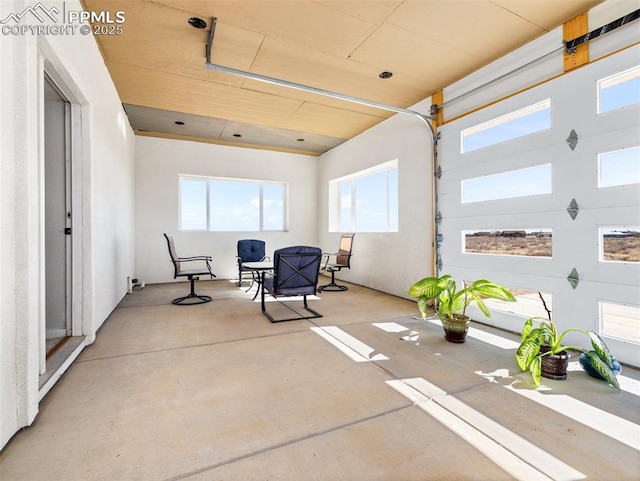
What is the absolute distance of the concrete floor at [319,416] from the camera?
1351 millimetres

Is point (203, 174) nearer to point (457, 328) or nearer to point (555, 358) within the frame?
point (457, 328)

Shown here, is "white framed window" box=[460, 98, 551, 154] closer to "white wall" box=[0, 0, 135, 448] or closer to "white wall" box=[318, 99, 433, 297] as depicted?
"white wall" box=[318, 99, 433, 297]

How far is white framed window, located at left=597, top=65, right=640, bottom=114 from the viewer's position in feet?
7.75

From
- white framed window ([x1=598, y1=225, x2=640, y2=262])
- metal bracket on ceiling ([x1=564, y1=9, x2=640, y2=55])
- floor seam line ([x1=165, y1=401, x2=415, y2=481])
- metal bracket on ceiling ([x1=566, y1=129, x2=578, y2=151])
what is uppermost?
metal bracket on ceiling ([x1=564, y1=9, x2=640, y2=55])

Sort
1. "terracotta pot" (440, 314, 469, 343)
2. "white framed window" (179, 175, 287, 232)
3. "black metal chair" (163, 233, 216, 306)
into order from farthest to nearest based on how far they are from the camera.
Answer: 1. "white framed window" (179, 175, 287, 232)
2. "black metal chair" (163, 233, 216, 306)
3. "terracotta pot" (440, 314, 469, 343)

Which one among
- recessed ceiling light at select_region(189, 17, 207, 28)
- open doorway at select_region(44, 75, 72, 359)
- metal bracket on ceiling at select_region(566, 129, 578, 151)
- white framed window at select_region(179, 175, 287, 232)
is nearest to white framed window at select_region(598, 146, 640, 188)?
metal bracket on ceiling at select_region(566, 129, 578, 151)

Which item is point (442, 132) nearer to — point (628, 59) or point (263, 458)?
point (628, 59)

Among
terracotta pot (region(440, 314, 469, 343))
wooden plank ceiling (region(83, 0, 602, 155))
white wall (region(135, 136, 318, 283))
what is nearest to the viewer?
wooden plank ceiling (region(83, 0, 602, 155))

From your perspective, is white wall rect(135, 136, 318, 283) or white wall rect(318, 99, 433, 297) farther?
white wall rect(135, 136, 318, 283)

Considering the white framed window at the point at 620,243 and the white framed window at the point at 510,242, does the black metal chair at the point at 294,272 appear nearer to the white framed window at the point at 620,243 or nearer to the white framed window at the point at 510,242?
the white framed window at the point at 510,242

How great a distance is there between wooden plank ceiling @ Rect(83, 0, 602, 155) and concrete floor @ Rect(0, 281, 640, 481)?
311 centimetres

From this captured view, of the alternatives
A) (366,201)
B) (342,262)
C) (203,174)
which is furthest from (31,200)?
(366,201)

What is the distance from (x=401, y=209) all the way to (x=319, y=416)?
385 cm

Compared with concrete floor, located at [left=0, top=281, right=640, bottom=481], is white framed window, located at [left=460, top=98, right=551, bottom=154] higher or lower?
higher
